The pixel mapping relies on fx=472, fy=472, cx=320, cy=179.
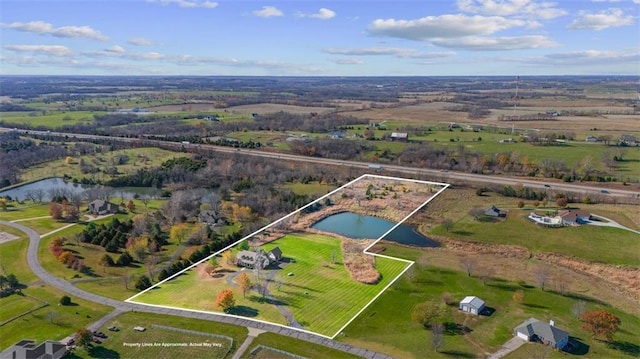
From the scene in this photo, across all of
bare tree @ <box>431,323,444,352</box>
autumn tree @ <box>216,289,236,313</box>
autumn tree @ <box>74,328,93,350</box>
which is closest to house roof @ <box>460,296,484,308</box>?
bare tree @ <box>431,323,444,352</box>

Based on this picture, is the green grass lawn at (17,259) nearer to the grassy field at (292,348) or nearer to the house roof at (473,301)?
the grassy field at (292,348)

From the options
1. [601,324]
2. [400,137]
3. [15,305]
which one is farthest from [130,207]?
[400,137]

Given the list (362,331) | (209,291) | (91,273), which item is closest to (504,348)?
(362,331)

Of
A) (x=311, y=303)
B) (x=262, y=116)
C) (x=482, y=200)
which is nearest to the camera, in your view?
(x=311, y=303)

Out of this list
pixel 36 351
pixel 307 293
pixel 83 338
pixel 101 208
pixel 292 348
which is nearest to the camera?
pixel 36 351

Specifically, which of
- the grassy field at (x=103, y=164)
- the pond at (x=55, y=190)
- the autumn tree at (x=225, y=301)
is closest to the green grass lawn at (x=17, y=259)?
the autumn tree at (x=225, y=301)

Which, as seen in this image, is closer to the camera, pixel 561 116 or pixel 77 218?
pixel 77 218

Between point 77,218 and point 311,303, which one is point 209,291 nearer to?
point 311,303

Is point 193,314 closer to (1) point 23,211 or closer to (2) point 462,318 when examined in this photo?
(2) point 462,318
